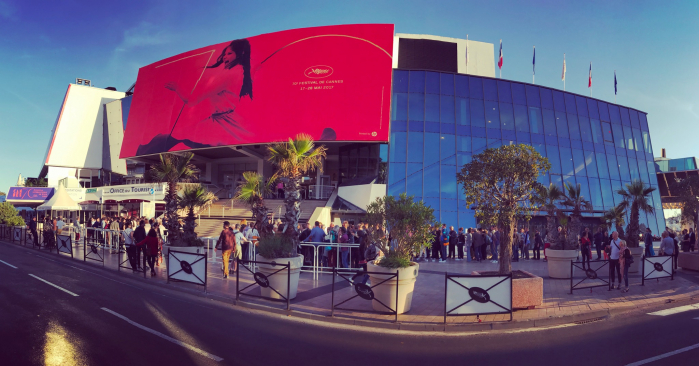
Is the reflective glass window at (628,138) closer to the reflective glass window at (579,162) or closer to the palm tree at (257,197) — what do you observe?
the reflective glass window at (579,162)

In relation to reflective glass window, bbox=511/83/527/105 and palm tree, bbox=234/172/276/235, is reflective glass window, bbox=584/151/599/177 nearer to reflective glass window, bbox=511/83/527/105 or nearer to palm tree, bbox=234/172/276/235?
reflective glass window, bbox=511/83/527/105

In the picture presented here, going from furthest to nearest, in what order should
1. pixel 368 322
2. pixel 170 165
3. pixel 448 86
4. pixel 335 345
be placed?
pixel 448 86 → pixel 170 165 → pixel 368 322 → pixel 335 345

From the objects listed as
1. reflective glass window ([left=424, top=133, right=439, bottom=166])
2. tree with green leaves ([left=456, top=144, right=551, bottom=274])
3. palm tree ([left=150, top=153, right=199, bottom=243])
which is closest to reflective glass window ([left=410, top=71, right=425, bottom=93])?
reflective glass window ([left=424, top=133, right=439, bottom=166])

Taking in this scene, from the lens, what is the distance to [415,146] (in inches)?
1085

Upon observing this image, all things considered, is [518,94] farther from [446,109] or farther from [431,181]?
[431,181]

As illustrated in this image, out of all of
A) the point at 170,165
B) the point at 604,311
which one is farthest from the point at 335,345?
the point at 170,165

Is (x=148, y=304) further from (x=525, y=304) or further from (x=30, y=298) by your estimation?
(x=525, y=304)

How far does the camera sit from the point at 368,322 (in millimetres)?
7176

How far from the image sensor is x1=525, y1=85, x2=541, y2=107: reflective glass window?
30.9 meters

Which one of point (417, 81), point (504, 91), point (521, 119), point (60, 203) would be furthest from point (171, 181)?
point (504, 91)

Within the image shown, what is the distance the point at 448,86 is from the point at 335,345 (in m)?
27.4

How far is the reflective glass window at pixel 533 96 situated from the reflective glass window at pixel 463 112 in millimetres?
6003

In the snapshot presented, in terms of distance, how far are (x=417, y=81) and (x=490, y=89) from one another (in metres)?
6.33

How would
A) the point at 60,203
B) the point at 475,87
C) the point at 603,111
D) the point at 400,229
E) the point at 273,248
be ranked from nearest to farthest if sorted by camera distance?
the point at 400,229
the point at 273,248
the point at 60,203
the point at 475,87
the point at 603,111
